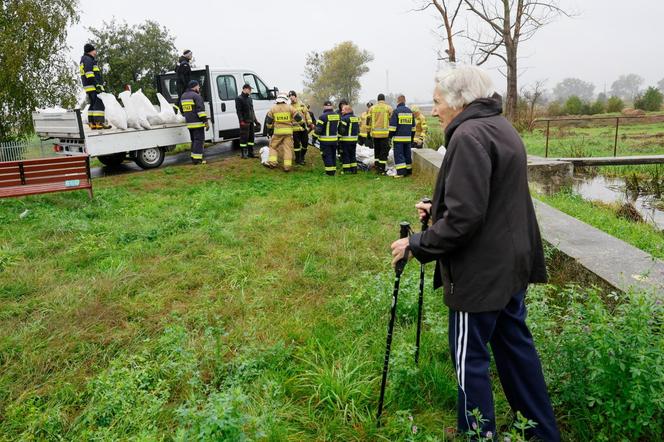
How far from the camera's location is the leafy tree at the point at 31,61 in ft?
50.0

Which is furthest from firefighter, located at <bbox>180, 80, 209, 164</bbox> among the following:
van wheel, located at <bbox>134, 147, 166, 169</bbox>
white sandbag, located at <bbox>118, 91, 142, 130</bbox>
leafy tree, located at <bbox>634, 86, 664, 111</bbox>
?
leafy tree, located at <bbox>634, 86, 664, 111</bbox>

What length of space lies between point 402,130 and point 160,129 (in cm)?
545

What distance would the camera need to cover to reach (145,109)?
10.8 metres

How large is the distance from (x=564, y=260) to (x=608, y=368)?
5.74 feet

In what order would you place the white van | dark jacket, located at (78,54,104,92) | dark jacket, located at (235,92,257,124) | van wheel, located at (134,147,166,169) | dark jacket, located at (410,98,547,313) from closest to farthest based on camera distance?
dark jacket, located at (410,98,547,313)
dark jacket, located at (78,54,104,92)
the white van
van wheel, located at (134,147,166,169)
dark jacket, located at (235,92,257,124)

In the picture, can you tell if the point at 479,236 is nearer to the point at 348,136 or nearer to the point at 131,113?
the point at 348,136

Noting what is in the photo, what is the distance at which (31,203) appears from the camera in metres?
7.48

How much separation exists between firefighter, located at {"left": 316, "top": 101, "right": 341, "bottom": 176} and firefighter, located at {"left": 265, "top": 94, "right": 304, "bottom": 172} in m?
0.68

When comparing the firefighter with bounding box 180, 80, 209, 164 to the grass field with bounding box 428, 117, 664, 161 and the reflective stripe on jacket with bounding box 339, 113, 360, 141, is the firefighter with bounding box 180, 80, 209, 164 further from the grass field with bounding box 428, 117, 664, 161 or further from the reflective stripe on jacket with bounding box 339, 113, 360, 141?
the grass field with bounding box 428, 117, 664, 161

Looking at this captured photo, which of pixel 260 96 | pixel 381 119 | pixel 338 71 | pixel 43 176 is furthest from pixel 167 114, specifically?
pixel 338 71

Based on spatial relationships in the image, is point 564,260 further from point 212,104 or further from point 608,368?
point 212,104

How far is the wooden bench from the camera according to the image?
7098mm

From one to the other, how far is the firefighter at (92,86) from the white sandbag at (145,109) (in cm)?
76

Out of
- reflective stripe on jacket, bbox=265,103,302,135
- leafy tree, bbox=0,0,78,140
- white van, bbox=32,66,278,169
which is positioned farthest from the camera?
leafy tree, bbox=0,0,78,140
